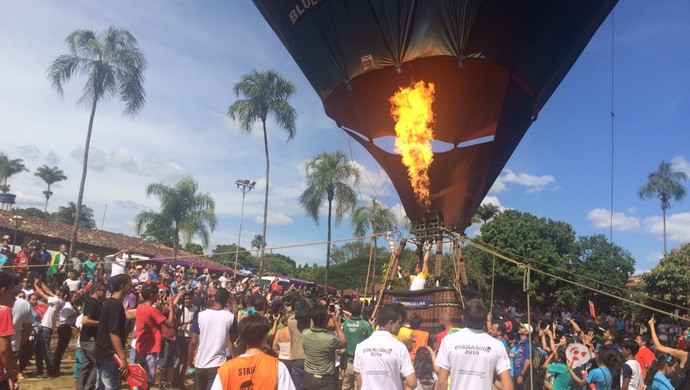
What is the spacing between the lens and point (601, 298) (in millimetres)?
40375

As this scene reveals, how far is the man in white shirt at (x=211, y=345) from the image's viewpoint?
19.9 feet

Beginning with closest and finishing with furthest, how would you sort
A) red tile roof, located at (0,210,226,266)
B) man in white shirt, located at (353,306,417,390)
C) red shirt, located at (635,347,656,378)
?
1. man in white shirt, located at (353,306,417,390)
2. red shirt, located at (635,347,656,378)
3. red tile roof, located at (0,210,226,266)

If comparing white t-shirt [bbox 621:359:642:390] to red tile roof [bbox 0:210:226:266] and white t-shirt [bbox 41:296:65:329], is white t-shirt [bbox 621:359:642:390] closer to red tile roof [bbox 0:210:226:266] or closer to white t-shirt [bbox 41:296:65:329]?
white t-shirt [bbox 41:296:65:329]

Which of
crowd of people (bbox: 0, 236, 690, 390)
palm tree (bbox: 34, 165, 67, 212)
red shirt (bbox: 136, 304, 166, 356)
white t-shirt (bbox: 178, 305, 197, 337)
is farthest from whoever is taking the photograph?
palm tree (bbox: 34, 165, 67, 212)

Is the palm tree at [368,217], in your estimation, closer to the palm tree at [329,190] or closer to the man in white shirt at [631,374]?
the palm tree at [329,190]

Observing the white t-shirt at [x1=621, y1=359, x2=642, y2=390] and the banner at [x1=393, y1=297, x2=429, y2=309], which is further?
the banner at [x1=393, y1=297, x2=429, y2=309]

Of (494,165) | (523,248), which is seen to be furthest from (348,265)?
(494,165)

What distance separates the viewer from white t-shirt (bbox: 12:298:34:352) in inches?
243

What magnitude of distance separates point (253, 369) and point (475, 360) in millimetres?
2122

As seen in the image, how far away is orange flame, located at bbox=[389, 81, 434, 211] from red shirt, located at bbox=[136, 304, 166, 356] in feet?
23.5

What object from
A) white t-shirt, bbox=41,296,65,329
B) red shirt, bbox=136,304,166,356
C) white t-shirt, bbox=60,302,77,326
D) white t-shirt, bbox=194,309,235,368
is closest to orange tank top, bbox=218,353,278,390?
white t-shirt, bbox=194,309,235,368

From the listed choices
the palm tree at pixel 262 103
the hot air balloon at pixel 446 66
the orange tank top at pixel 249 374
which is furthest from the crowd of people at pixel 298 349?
the palm tree at pixel 262 103

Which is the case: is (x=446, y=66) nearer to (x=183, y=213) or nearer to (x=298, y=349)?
(x=298, y=349)

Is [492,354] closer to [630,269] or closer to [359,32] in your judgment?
[359,32]
